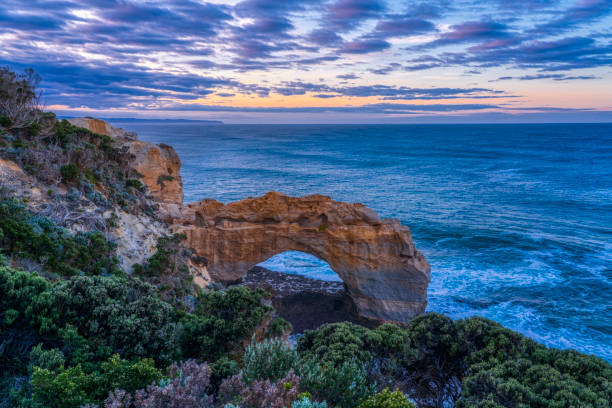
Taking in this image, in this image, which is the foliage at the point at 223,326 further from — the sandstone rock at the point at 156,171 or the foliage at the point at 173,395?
the sandstone rock at the point at 156,171

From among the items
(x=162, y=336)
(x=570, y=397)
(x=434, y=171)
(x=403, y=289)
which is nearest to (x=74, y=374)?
(x=162, y=336)

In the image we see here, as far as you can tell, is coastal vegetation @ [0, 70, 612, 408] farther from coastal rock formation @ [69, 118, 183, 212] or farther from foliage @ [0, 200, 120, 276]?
coastal rock formation @ [69, 118, 183, 212]

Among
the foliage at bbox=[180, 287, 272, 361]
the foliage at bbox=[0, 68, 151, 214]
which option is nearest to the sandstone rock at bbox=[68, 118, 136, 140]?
the foliage at bbox=[0, 68, 151, 214]

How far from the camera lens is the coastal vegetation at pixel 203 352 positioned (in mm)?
6094

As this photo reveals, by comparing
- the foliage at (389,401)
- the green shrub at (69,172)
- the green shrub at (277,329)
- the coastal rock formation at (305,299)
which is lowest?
the coastal rock formation at (305,299)

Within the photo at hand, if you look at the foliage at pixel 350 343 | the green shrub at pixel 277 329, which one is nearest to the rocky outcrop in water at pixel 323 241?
the foliage at pixel 350 343

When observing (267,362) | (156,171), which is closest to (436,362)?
(267,362)

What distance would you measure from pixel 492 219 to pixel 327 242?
2662 centimetres

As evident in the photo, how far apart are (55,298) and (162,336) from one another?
2.50m

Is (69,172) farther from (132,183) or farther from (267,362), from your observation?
(267,362)

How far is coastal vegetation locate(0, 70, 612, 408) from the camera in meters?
6.09

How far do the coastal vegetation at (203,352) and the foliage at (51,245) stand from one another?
4cm

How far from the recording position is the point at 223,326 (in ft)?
32.6

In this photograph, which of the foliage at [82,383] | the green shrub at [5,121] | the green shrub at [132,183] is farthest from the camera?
the green shrub at [132,183]
